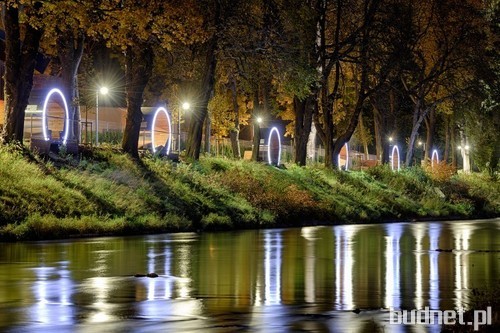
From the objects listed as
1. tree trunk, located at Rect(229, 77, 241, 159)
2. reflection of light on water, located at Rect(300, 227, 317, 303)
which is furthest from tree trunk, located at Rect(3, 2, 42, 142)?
tree trunk, located at Rect(229, 77, 241, 159)

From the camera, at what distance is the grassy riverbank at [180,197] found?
33406mm

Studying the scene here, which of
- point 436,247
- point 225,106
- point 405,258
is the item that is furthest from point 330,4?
point 405,258

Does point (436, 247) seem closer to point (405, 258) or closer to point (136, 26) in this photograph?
point (405, 258)

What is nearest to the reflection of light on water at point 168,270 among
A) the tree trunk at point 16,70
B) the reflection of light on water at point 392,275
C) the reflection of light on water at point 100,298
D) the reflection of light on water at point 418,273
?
the reflection of light on water at point 100,298

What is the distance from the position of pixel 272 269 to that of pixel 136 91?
29.1 m

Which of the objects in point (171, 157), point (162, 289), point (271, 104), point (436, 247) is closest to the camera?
point (162, 289)

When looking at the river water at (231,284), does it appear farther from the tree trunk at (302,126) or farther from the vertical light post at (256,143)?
the vertical light post at (256,143)

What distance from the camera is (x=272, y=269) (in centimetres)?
1986

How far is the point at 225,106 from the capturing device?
87875 millimetres

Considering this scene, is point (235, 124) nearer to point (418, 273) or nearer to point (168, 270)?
point (168, 270)

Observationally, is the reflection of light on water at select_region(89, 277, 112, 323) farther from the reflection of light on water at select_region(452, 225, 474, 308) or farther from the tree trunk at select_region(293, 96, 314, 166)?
the tree trunk at select_region(293, 96, 314, 166)

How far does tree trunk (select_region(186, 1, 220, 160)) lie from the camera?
50344 mm

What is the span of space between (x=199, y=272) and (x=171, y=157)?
31.9 metres

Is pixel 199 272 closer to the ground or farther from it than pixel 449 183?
closer to the ground
